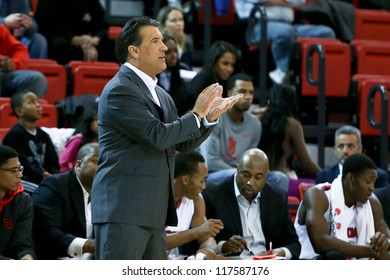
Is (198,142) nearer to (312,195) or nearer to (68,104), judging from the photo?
(312,195)

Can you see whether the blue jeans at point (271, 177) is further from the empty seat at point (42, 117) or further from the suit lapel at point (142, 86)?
the suit lapel at point (142, 86)

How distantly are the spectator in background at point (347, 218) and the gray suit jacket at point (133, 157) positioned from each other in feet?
6.84

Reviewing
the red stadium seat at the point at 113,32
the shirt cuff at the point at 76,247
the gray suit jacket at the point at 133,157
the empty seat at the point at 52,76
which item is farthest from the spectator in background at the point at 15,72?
the gray suit jacket at the point at 133,157

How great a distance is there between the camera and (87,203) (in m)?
6.25

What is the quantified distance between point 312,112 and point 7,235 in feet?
12.5

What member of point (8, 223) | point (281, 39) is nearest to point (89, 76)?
point (281, 39)

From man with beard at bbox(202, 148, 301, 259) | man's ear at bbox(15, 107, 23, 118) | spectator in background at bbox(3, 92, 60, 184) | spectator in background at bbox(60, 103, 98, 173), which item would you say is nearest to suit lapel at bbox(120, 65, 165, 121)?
man with beard at bbox(202, 148, 301, 259)

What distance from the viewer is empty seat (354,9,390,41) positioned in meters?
9.73

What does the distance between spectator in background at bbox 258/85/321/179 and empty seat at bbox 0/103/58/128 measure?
148 centimetres

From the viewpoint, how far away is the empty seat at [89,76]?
8.30m

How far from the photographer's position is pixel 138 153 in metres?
4.42

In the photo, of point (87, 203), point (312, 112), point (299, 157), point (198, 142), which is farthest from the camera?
point (312, 112)
